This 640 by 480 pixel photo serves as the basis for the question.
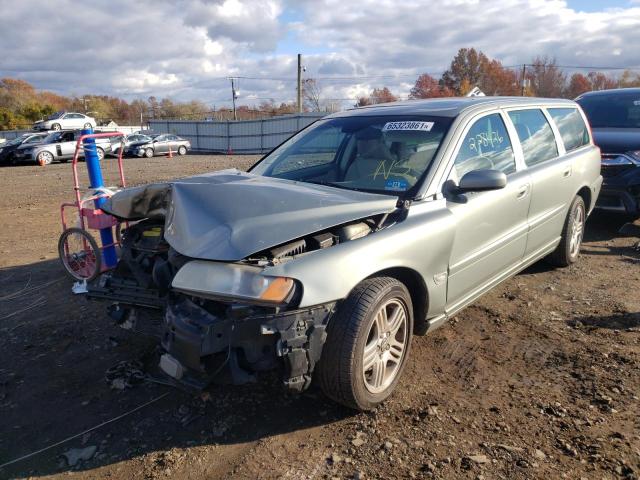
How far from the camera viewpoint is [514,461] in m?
2.53

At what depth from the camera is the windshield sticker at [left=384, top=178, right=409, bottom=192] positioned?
337 centimetres

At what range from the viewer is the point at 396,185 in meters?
3.41

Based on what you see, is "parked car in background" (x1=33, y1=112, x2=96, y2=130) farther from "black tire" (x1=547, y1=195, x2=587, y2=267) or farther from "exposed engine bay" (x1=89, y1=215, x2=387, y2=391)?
"exposed engine bay" (x1=89, y1=215, x2=387, y2=391)

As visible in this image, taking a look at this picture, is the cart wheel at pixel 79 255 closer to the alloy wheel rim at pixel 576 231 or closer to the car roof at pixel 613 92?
the alloy wheel rim at pixel 576 231

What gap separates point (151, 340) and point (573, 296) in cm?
380

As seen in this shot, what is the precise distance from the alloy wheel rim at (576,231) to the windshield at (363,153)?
2.49 metres

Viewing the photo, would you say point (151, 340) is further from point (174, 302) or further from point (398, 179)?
point (398, 179)

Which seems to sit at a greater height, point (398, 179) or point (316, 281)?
point (398, 179)

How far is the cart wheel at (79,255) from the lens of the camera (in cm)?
513

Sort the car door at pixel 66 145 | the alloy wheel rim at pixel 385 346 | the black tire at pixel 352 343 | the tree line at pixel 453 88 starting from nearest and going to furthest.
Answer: the black tire at pixel 352 343, the alloy wheel rim at pixel 385 346, the car door at pixel 66 145, the tree line at pixel 453 88

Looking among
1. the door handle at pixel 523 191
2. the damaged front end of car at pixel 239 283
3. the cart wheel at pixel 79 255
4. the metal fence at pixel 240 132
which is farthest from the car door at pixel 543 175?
the metal fence at pixel 240 132

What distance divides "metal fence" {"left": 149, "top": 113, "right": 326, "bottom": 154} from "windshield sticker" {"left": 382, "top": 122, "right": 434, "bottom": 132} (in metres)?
27.0

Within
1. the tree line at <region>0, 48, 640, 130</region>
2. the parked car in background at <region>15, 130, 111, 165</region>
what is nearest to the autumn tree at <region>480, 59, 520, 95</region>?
the tree line at <region>0, 48, 640, 130</region>

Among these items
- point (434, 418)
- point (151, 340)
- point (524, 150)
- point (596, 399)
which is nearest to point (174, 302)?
point (151, 340)
